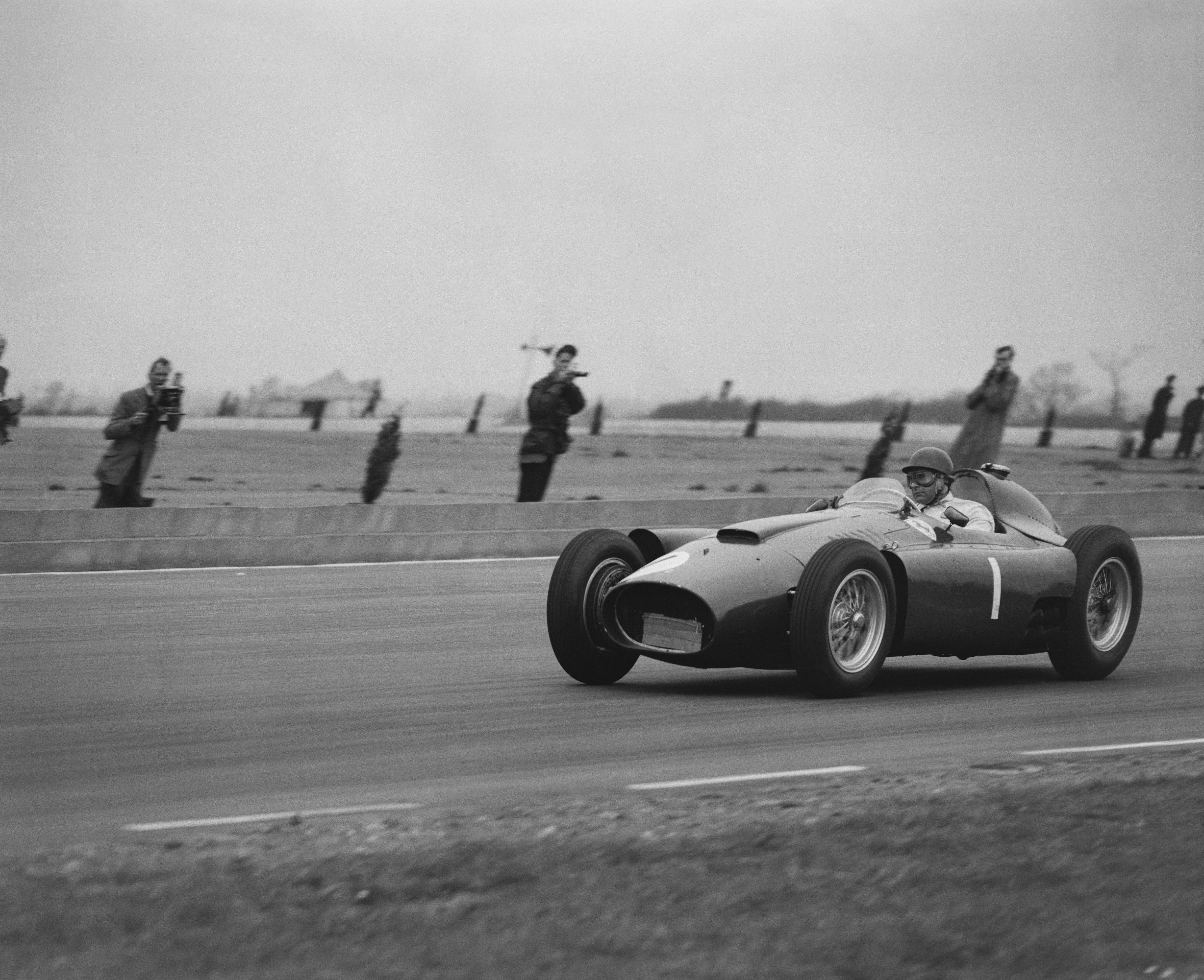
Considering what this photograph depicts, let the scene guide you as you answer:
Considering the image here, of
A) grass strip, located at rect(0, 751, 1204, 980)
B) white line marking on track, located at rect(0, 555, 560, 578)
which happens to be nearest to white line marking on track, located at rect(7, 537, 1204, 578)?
white line marking on track, located at rect(0, 555, 560, 578)

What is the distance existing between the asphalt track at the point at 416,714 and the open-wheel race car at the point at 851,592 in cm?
22

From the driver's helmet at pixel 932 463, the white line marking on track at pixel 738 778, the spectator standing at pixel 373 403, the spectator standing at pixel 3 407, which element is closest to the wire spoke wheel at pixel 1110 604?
the driver's helmet at pixel 932 463

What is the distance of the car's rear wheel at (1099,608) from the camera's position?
935 centimetres

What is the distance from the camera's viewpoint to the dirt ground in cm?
1775

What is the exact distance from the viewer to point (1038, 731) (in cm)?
771

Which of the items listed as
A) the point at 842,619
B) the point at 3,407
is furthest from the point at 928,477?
the point at 3,407

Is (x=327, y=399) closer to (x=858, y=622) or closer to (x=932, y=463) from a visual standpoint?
(x=932, y=463)

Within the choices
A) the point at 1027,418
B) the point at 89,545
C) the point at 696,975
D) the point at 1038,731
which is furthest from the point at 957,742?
the point at 1027,418

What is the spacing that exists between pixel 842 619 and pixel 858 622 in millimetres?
133

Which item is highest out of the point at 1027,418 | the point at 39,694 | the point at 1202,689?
the point at 1027,418

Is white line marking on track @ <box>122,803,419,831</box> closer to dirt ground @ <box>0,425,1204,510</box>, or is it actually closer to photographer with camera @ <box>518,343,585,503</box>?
photographer with camera @ <box>518,343,585,503</box>

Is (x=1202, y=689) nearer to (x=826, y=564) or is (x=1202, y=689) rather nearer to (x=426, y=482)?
(x=826, y=564)

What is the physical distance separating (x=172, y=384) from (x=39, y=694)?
24.7ft

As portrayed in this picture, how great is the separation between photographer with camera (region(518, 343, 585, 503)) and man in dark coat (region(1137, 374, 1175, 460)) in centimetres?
1027
